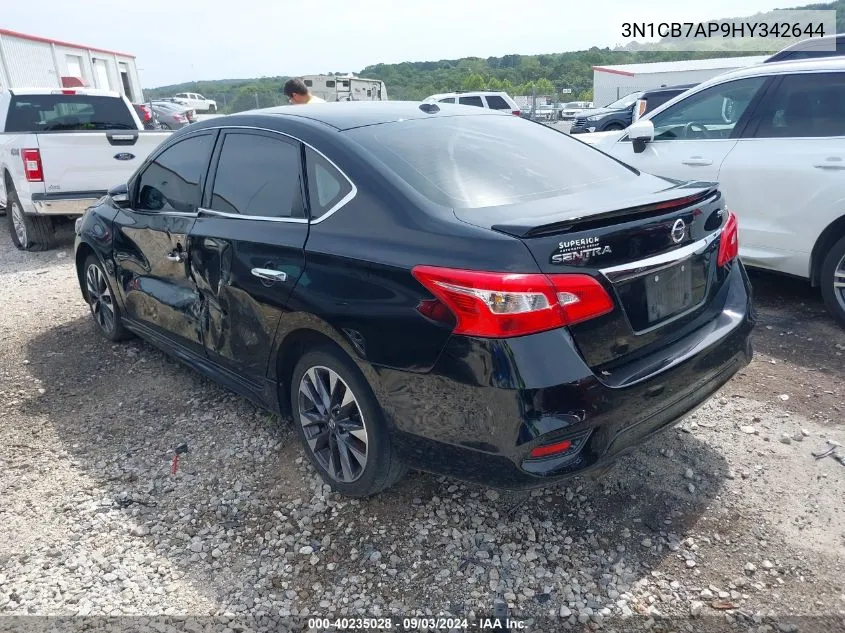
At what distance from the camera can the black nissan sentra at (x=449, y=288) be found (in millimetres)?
2234

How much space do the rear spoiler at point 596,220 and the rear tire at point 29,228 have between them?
24.7ft

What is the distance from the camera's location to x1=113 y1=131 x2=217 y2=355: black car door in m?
3.66

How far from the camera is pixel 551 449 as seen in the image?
89.7 inches

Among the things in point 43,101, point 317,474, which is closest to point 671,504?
point 317,474

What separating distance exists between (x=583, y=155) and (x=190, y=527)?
2589 millimetres

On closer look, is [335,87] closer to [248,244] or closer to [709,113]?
[709,113]

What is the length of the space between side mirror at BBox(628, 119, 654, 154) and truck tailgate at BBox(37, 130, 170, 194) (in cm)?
562

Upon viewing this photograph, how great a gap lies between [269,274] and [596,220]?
4.80ft

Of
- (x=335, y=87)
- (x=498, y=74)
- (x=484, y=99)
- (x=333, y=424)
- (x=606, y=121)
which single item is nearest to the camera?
(x=333, y=424)

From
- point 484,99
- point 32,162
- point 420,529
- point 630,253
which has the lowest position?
point 420,529

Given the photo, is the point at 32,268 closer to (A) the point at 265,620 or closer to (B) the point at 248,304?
(B) the point at 248,304

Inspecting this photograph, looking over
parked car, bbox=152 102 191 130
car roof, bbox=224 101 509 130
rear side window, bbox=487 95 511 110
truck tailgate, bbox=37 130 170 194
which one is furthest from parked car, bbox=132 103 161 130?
parked car, bbox=152 102 191 130

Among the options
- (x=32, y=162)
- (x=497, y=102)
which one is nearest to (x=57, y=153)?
(x=32, y=162)

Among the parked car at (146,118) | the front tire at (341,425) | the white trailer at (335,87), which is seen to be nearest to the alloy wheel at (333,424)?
the front tire at (341,425)
